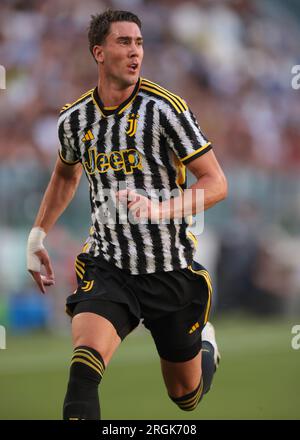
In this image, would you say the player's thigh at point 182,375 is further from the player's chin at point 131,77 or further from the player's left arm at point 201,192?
the player's chin at point 131,77

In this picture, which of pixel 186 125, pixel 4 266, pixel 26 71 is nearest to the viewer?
pixel 186 125

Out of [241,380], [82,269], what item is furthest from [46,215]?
[241,380]

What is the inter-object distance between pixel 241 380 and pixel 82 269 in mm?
4996

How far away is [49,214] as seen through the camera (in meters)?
5.53

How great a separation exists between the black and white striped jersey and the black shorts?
0.07m

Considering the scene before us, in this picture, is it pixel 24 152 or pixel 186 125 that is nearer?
pixel 186 125

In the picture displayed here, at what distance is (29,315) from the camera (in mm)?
11930

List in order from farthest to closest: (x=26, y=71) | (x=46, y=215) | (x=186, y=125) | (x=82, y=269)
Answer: (x=26, y=71) → (x=46, y=215) → (x=82, y=269) → (x=186, y=125)

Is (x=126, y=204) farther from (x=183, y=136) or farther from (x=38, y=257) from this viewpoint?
(x=38, y=257)

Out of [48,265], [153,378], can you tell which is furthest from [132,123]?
[153,378]

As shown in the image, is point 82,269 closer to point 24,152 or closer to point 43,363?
point 43,363

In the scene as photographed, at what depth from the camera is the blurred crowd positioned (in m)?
12.4

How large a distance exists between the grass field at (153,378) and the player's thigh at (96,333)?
2733 millimetres

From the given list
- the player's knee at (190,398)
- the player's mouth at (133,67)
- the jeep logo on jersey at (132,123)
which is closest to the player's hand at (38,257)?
the jeep logo on jersey at (132,123)
